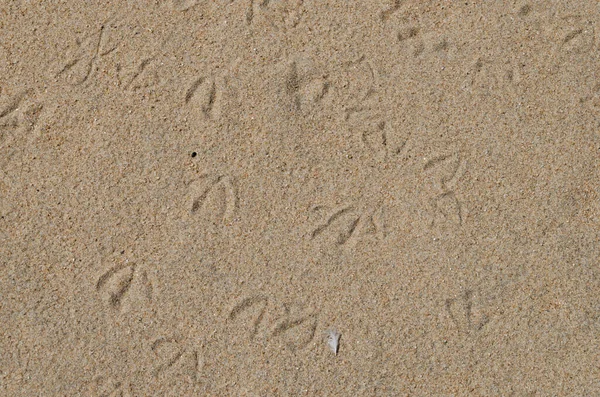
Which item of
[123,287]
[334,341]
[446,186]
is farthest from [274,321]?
[446,186]

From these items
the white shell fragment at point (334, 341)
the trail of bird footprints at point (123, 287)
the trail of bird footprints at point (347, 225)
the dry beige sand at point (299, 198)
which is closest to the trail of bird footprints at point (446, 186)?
the dry beige sand at point (299, 198)

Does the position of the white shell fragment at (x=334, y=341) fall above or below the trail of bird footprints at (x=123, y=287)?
below

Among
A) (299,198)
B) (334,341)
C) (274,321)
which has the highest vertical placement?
(299,198)

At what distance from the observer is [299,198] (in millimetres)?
2383

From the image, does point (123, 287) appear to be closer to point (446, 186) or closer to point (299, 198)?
point (299, 198)

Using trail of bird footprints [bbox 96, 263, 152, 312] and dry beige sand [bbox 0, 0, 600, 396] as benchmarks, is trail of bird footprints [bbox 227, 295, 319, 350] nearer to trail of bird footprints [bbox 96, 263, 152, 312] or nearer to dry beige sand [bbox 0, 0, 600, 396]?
dry beige sand [bbox 0, 0, 600, 396]

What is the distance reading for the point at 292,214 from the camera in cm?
238

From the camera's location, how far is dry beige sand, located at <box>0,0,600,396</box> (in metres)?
2.33

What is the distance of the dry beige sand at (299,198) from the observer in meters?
2.33

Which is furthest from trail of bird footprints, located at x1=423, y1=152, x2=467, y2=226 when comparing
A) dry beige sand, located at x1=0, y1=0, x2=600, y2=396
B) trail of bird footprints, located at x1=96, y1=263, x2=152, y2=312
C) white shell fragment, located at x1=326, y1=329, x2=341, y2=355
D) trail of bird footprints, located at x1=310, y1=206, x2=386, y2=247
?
trail of bird footprints, located at x1=96, y1=263, x2=152, y2=312

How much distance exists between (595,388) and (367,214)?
83 cm

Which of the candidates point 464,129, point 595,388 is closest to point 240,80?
point 464,129

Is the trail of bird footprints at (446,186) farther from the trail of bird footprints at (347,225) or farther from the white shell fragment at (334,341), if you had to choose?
the white shell fragment at (334,341)

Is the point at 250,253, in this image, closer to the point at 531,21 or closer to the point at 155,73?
the point at 155,73
